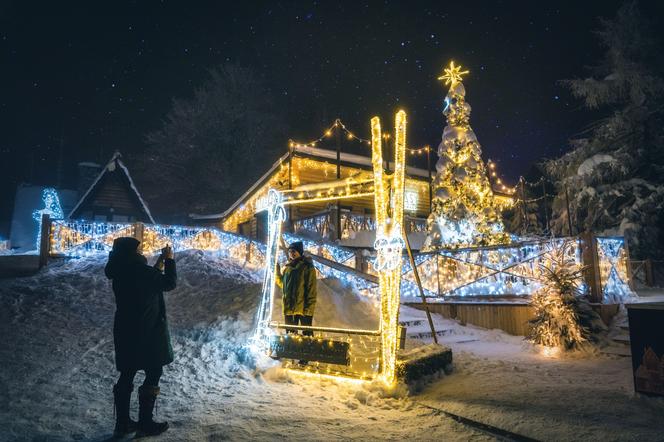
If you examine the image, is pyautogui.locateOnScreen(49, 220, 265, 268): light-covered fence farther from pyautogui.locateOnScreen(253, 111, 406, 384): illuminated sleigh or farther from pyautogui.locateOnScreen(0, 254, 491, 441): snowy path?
pyautogui.locateOnScreen(253, 111, 406, 384): illuminated sleigh

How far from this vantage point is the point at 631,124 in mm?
19781

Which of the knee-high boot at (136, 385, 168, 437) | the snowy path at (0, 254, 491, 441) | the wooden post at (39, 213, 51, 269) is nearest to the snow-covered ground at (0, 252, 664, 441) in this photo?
the snowy path at (0, 254, 491, 441)

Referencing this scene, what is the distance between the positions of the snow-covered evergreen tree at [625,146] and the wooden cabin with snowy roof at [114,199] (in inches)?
964

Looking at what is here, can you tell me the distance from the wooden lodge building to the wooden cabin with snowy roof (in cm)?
430

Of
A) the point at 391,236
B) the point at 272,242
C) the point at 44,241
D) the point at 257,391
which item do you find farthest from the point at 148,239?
the point at 391,236

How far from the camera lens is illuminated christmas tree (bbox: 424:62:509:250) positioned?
14.3m

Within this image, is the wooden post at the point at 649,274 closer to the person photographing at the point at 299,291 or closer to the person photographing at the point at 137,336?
the person photographing at the point at 299,291

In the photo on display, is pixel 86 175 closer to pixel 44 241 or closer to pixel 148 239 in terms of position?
pixel 148 239

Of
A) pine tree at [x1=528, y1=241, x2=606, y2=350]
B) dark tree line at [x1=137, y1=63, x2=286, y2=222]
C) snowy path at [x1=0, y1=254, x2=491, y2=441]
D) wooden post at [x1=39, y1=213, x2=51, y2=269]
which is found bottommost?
snowy path at [x1=0, y1=254, x2=491, y2=441]

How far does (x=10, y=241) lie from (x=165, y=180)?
44.2 ft

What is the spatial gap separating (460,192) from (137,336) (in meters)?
12.7

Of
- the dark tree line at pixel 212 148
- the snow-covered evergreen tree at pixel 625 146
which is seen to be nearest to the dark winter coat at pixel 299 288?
the snow-covered evergreen tree at pixel 625 146

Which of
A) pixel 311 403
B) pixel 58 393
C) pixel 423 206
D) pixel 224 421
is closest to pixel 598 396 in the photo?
pixel 311 403

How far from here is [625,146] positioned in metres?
19.8
